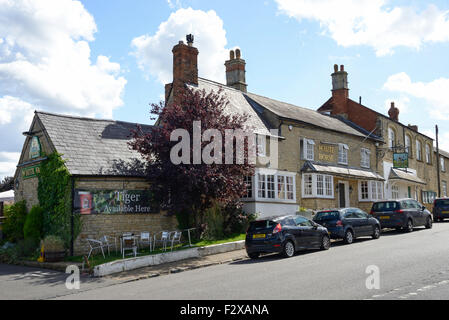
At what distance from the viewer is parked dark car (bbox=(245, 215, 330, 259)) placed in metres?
14.2

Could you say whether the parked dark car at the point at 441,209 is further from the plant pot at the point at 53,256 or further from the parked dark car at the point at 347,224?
the plant pot at the point at 53,256

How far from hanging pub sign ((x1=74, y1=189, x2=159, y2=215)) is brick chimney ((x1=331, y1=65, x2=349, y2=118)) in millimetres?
21834

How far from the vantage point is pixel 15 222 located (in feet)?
61.9

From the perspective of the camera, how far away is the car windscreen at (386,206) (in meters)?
21.2

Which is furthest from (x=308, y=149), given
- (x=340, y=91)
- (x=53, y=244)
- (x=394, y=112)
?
(x=394, y=112)

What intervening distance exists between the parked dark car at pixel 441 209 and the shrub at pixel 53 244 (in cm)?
2310

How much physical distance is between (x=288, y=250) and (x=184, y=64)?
1152 centimetres

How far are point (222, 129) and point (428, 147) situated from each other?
3223 centimetres

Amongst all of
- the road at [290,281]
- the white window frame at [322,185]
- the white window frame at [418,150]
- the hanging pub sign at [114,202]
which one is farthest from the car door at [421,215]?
the white window frame at [418,150]

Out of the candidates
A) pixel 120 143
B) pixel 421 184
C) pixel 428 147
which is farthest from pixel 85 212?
pixel 428 147

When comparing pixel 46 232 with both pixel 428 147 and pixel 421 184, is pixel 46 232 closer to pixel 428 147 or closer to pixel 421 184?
pixel 421 184

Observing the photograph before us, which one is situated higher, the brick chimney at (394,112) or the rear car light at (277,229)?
the brick chimney at (394,112)

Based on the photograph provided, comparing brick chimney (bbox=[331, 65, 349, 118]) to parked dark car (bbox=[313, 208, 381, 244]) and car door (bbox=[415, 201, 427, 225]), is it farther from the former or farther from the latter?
parked dark car (bbox=[313, 208, 381, 244])

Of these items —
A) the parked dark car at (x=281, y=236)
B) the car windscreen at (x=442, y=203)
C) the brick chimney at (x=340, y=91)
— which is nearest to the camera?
the parked dark car at (x=281, y=236)
